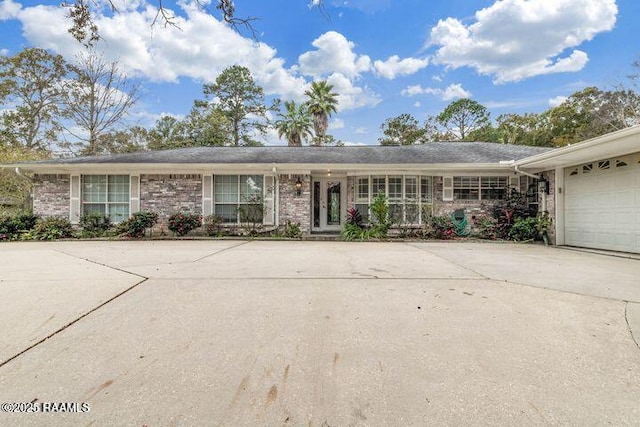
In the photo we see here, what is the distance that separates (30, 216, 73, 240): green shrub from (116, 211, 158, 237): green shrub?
1846mm

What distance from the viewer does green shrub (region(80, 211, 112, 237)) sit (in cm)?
1009

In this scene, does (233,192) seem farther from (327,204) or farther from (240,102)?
(240,102)

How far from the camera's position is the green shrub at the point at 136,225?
32.2 ft

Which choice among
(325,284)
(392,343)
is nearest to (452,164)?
(325,284)

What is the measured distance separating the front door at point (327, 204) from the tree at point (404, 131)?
57.6 feet

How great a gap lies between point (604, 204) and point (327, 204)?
328 inches

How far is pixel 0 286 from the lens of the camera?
389cm

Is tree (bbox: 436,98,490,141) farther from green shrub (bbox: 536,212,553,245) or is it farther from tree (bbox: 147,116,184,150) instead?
tree (bbox: 147,116,184,150)

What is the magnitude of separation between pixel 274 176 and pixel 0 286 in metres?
7.53

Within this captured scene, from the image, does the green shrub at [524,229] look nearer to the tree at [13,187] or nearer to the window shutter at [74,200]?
the window shutter at [74,200]

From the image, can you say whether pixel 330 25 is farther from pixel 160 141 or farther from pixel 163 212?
pixel 160 141

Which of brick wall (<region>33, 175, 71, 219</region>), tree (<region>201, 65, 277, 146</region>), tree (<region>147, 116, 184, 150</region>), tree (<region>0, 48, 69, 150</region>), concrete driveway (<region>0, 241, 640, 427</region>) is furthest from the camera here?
tree (<region>201, 65, 277, 146</region>)

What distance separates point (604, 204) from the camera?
7.42 metres

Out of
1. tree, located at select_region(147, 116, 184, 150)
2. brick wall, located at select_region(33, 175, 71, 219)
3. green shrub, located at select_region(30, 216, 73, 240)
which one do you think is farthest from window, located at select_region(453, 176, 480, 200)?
tree, located at select_region(147, 116, 184, 150)
